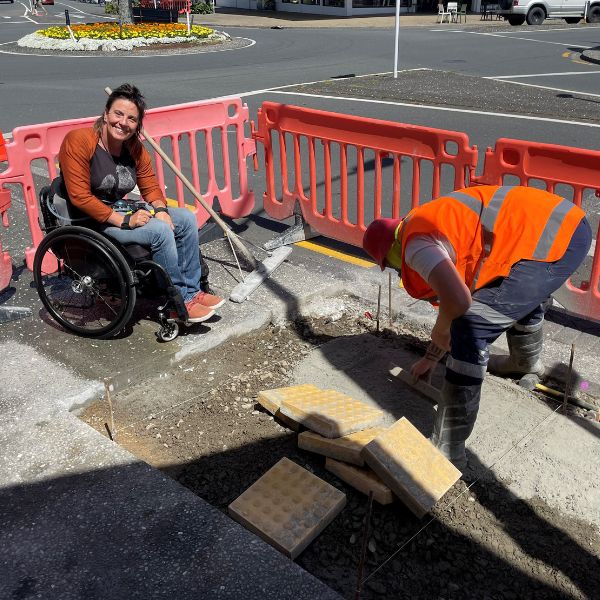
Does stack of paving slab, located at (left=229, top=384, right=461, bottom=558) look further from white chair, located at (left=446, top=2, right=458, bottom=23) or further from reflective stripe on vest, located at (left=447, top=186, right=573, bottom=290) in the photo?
white chair, located at (left=446, top=2, right=458, bottom=23)

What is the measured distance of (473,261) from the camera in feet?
9.59

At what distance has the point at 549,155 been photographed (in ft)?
14.1

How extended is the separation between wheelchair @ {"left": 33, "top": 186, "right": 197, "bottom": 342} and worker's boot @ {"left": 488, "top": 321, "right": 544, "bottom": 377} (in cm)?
180

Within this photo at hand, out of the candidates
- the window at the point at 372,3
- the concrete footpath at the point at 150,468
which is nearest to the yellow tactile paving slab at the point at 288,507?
the concrete footpath at the point at 150,468

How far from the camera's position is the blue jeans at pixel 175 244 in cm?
403

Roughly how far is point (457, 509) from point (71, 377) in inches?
82.2

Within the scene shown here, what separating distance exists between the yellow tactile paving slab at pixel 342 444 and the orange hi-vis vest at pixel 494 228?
77 centimetres

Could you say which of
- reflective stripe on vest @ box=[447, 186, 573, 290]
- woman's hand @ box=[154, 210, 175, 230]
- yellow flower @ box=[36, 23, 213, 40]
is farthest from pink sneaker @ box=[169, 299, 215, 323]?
yellow flower @ box=[36, 23, 213, 40]

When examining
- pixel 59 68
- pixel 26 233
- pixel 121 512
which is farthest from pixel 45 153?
pixel 59 68

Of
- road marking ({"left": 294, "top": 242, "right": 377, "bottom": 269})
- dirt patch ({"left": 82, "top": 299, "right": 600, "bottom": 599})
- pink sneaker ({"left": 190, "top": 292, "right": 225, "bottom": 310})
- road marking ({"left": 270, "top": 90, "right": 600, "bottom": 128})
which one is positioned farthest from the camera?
road marking ({"left": 270, "top": 90, "right": 600, "bottom": 128})

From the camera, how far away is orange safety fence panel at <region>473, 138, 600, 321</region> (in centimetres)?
416

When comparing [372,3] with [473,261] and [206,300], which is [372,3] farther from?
[473,261]

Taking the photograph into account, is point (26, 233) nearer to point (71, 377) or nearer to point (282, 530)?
point (71, 377)

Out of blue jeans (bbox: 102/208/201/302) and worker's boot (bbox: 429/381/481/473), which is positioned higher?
blue jeans (bbox: 102/208/201/302)
